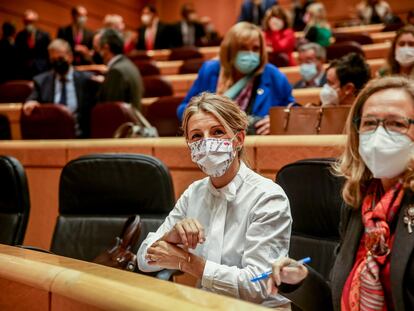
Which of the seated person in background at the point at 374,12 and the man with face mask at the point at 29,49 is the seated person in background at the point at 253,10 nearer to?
the seated person in background at the point at 374,12

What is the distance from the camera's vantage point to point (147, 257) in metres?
0.95

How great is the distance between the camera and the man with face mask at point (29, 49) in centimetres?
404

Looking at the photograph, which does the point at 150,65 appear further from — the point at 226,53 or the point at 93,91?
the point at 226,53

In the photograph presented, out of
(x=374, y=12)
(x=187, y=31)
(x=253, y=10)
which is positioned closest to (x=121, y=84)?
(x=253, y=10)

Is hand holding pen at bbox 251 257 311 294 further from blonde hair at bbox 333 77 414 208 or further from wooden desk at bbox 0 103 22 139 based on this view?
wooden desk at bbox 0 103 22 139

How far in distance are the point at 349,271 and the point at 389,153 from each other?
0.61 feet

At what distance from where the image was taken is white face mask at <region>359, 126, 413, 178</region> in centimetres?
83

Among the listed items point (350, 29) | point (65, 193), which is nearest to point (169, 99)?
point (65, 193)

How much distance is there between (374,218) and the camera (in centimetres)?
81

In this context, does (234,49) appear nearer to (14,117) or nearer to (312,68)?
(312,68)

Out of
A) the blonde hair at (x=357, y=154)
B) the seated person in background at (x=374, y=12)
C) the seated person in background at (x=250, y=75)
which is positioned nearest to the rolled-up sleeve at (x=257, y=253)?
the blonde hair at (x=357, y=154)

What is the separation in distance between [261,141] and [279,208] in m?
0.58

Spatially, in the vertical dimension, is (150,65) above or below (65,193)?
above

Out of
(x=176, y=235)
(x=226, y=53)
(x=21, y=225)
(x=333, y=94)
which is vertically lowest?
(x=21, y=225)
